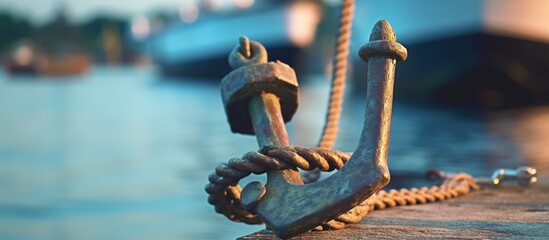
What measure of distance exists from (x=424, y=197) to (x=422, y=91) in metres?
18.3

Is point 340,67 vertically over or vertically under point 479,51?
under

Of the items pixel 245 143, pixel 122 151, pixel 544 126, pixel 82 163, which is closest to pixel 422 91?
pixel 544 126

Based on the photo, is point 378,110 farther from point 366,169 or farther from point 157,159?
point 157,159

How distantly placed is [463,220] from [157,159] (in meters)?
9.66

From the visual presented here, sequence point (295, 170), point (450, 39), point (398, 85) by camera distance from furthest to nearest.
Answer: point (398, 85) → point (450, 39) → point (295, 170)

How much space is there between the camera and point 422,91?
21.0 metres

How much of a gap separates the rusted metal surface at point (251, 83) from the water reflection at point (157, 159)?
10.3 feet

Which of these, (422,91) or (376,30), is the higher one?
(422,91)

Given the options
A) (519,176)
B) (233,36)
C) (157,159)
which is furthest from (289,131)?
(233,36)

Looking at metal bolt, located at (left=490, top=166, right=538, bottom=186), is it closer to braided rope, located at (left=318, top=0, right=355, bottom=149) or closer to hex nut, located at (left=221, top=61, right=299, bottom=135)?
braided rope, located at (left=318, top=0, right=355, bottom=149)

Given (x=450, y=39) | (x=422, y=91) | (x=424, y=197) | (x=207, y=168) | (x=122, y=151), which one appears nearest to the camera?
(x=424, y=197)

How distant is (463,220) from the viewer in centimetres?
256

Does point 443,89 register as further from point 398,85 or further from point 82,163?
point 82,163

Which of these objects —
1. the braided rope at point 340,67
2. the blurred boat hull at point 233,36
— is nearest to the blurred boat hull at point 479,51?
the braided rope at point 340,67
